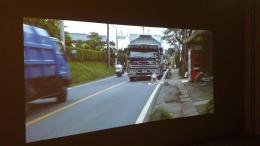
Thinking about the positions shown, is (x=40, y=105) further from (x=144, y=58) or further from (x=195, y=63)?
(x=195, y=63)

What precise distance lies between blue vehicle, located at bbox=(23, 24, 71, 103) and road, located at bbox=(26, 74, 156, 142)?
96mm

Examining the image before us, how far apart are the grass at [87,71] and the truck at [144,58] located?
415 millimetres

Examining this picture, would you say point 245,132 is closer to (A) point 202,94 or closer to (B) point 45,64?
(A) point 202,94

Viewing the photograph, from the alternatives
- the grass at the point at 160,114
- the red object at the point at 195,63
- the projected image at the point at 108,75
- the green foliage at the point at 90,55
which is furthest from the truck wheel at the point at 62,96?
the red object at the point at 195,63

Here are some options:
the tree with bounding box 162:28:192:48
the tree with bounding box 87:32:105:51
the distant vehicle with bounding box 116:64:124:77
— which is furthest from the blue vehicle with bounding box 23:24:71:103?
the tree with bounding box 162:28:192:48

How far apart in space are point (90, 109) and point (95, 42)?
76cm

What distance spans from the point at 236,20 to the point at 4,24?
400 centimetres

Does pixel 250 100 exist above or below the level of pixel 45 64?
below

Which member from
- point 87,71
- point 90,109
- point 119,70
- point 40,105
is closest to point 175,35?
point 119,70

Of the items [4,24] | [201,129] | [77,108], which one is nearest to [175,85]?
[201,129]

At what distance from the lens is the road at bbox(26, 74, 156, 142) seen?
151 inches

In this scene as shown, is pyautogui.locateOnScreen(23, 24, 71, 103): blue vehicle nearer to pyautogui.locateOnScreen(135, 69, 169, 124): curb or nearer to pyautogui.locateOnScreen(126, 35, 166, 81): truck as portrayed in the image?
pyautogui.locateOnScreen(126, 35, 166, 81): truck

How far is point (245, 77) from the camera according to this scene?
635 cm

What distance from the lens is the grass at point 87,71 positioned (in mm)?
4156
